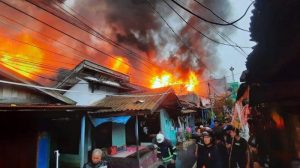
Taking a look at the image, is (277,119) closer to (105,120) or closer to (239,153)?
(239,153)

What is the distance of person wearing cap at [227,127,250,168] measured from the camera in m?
7.91

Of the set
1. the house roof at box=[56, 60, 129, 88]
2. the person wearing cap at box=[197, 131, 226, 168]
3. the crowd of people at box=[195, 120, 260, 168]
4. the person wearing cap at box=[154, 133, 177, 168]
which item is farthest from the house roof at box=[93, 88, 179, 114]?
the person wearing cap at box=[197, 131, 226, 168]

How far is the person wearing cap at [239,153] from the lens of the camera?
26.0 ft

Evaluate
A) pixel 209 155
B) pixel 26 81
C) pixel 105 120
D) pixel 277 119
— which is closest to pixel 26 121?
pixel 26 81

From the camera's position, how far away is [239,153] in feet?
26.5

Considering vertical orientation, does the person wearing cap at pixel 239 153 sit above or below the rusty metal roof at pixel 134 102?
below

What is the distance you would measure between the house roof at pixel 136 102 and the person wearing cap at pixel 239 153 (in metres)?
5.26

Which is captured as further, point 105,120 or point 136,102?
point 136,102

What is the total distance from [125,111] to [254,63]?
8.92 m

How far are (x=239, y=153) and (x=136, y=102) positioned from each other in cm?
790

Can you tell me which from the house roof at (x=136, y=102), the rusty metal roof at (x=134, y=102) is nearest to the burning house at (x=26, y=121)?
the house roof at (x=136, y=102)

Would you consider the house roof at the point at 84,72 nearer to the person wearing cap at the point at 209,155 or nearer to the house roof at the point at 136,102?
the house roof at the point at 136,102

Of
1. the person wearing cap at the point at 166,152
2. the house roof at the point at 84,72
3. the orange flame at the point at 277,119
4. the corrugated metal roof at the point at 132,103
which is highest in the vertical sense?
the house roof at the point at 84,72

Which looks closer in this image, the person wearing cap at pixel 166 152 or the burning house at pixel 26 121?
the burning house at pixel 26 121
